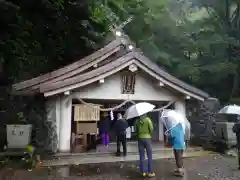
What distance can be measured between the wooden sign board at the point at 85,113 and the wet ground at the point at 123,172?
8.22 feet

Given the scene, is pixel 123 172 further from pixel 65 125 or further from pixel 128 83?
pixel 128 83

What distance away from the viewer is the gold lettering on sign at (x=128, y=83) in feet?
41.8

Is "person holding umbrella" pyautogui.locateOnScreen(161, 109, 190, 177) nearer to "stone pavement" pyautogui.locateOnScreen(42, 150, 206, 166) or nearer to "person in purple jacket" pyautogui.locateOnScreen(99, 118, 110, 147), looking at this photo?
"stone pavement" pyautogui.locateOnScreen(42, 150, 206, 166)

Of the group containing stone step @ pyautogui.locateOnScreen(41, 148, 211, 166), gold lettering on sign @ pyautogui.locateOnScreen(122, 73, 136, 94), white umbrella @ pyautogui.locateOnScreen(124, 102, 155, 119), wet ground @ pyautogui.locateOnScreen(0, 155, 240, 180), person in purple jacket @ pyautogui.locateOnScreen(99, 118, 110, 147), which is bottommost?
wet ground @ pyautogui.locateOnScreen(0, 155, 240, 180)

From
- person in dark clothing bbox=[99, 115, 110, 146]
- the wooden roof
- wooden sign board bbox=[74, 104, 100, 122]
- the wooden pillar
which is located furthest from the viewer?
person in dark clothing bbox=[99, 115, 110, 146]

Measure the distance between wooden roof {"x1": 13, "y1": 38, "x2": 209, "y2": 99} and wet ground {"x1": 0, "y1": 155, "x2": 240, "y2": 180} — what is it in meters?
3.17

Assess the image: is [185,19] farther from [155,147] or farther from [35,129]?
[35,129]

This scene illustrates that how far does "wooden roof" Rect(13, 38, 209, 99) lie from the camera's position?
11.0m

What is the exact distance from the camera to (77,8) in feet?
46.7

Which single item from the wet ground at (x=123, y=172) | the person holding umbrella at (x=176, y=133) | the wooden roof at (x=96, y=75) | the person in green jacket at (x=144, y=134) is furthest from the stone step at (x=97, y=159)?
the person holding umbrella at (x=176, y=133)

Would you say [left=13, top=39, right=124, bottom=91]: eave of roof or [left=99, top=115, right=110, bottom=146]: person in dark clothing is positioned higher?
[left=13, top=39, right=124, bottom=91]: eave of roof

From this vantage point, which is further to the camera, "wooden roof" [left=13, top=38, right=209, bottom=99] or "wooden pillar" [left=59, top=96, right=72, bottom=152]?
"wooden pillar" [left=59, top=96, right=72, bottom=152]

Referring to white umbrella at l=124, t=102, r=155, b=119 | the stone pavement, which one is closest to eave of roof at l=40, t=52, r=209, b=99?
the stone pavement

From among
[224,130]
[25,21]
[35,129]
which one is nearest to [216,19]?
[224,130]
